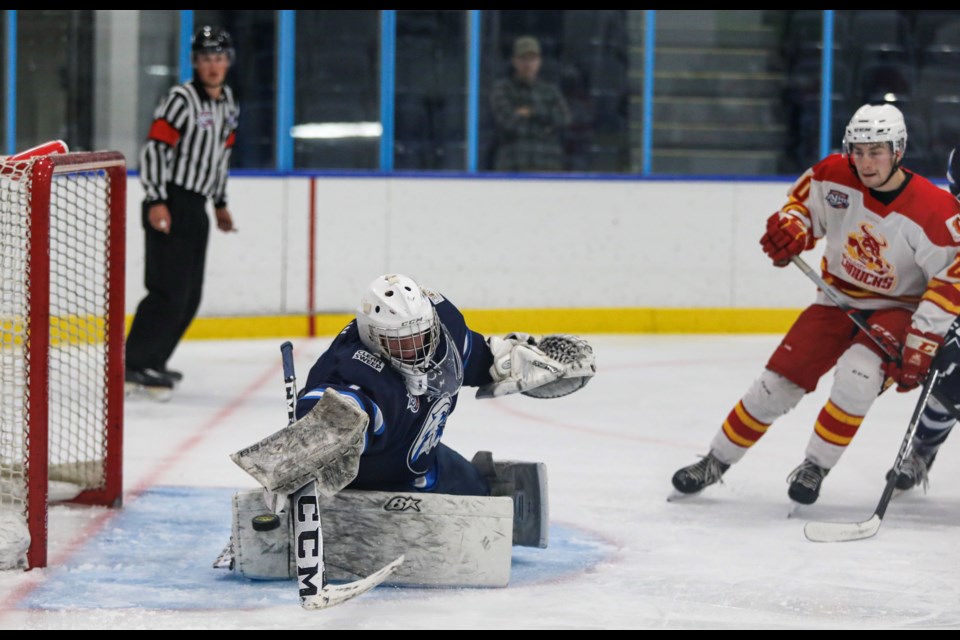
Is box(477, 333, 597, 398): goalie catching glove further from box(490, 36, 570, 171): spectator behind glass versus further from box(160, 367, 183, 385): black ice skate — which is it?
box(490, 36, 570, 171): spectator behind glass

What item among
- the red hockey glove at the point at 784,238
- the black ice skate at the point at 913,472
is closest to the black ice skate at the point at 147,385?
the red hockey glove at the point at 784,238

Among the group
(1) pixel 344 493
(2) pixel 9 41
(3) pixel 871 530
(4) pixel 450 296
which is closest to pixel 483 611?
(1) pixel 344 493

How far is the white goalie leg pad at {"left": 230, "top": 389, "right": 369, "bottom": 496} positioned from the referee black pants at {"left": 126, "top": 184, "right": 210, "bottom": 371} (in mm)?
2803

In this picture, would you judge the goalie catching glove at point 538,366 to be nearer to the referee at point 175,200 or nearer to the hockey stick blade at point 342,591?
the hockey stick blade at point 342,591

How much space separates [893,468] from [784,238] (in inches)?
24.0

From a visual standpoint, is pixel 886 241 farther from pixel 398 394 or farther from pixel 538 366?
pixel 398 394

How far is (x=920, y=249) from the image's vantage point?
3.70 meters

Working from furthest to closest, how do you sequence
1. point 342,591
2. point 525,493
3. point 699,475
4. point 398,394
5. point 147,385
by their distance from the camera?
point 147,385
point 699,475
point 525,493
point 398,394
point 342,591

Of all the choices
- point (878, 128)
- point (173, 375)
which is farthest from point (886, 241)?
point (173, 375)

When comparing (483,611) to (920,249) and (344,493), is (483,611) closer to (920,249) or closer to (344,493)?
(344,493)

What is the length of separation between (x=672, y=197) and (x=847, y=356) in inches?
145

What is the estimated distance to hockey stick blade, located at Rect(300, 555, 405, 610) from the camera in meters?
2.76

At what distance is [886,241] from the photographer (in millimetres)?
3740

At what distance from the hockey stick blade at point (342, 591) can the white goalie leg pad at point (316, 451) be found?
0.61 ft
